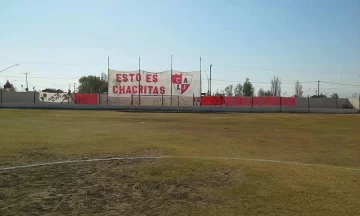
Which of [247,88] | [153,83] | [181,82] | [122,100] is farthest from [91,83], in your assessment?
[181,82]

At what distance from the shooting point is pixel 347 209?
21.9 ft

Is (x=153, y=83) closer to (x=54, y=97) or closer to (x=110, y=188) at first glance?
(x=54, y=97)

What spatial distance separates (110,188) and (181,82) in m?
43.2

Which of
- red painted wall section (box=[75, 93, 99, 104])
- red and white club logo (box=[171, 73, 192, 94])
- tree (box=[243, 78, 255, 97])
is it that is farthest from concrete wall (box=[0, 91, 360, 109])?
tree (box=[243, 78, 255, 97])

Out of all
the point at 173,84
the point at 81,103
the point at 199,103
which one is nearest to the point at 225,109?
the point at 199,103

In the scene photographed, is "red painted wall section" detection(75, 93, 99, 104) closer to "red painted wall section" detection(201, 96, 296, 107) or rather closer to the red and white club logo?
the red and white club logo

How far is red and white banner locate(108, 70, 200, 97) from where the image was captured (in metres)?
50.2

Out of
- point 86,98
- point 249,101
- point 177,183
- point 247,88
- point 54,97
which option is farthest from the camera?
point 247,88

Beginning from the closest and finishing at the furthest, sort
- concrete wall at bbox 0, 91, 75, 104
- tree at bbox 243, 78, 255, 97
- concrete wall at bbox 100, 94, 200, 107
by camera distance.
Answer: concrete wall at bbox 100, 94, 200, 107, concrete wall at bbox 0, 91, 75, 104, tree at bbox 243, 78, 255, 97

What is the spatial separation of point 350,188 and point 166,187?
→ 145 inches

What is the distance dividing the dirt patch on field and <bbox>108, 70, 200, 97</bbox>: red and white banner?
40.8 m

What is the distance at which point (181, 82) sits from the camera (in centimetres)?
5078

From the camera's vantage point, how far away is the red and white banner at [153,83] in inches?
1978

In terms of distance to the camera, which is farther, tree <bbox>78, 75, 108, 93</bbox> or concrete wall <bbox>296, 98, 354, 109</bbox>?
tree <bbox>78, 75, 108, 93</bbox>
